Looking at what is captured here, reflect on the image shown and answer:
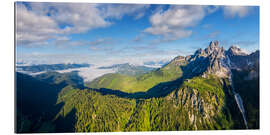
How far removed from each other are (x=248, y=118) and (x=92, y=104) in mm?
37916

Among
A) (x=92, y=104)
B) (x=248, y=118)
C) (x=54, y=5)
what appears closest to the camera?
(x=54, y=5)

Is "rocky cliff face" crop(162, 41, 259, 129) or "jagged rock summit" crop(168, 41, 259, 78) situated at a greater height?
"jagged rock summit" crop(168, 41, 259, 78)

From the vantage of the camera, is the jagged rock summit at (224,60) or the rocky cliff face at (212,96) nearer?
the jagged rock summit at (224,60)

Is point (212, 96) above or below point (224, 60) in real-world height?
below

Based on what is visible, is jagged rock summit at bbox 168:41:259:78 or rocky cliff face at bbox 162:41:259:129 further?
rocky cliff face at bbox 162:41:259:129

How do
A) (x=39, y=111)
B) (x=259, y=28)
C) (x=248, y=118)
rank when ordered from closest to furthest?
1. (x=259, y=28)
2. (x=248, y=118)
3. (x=39, y=111)

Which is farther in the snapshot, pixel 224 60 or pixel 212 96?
pixel 224 60

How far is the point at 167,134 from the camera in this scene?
37.2 ft

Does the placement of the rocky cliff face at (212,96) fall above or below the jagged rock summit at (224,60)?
below
